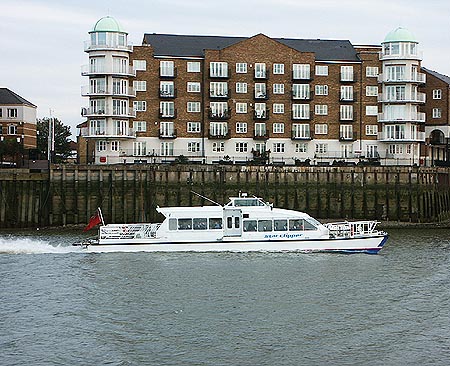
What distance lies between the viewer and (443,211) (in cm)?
8606

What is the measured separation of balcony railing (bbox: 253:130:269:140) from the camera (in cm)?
9750

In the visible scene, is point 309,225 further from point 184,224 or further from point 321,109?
point 321,109

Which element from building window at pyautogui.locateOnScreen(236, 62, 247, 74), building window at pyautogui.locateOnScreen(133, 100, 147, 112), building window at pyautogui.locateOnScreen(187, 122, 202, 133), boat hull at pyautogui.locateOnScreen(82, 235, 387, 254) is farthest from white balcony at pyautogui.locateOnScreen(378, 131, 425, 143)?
boat hull at pyautogui.locateOnScreen(82, 235, 387, 254)

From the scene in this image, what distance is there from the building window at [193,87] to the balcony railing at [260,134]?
7716 mm

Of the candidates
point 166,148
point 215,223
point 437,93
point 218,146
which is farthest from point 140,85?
point 215,223

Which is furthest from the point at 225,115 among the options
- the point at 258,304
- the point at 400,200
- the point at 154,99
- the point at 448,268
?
the point at 258,304

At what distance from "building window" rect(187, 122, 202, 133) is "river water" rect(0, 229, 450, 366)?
1554 inches

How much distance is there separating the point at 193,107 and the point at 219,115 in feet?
9.65

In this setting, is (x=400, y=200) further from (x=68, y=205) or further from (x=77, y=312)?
(x=77, y=312)

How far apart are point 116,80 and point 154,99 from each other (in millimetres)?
4630

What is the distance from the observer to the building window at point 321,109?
325ft

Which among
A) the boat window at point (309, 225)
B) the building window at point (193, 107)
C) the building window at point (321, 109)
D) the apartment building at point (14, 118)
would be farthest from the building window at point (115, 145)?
the boat window at point (309, 225)

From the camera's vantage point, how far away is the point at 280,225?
190ft

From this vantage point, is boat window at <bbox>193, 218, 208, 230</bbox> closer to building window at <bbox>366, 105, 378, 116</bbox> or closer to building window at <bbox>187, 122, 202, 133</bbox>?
building window at <bbox>187, 122, 202, 133</bbox>
